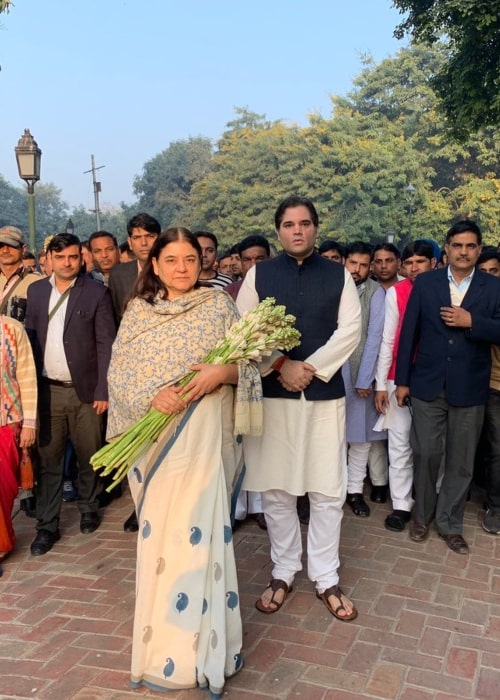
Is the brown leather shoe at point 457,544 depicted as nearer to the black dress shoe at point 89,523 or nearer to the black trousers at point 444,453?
the black trousers at point 444,453

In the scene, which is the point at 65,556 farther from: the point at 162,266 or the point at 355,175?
the point at 355,175

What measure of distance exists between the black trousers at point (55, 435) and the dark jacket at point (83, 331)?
0.12 metres

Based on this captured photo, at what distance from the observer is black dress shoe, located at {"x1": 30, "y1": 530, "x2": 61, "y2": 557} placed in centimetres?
421

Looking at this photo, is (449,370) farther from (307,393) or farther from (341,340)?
(307,393)

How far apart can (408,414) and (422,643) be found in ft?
5.93

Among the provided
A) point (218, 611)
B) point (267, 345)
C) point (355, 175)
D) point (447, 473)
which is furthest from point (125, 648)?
point (355, 175)

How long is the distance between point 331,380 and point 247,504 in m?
1.77

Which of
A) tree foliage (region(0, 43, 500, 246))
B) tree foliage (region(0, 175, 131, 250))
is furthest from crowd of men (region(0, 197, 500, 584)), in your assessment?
tree foliage (region(0, 175, 131, 250))

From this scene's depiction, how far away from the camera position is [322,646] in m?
3.06

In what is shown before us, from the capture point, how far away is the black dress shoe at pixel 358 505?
187 inches

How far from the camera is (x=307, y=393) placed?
3.27 metres

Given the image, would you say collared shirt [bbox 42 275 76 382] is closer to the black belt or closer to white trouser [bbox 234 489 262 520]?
the black belt

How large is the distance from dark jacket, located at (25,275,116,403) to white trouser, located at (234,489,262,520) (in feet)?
4.30

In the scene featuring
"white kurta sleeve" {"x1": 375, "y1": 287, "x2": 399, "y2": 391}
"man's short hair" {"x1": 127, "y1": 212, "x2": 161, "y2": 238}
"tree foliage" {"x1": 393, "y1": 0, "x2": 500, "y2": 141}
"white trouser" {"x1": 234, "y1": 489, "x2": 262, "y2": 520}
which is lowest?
"white trouser" {"x1": 234, "y1": 489, "x2": 262, "y2": 520}
